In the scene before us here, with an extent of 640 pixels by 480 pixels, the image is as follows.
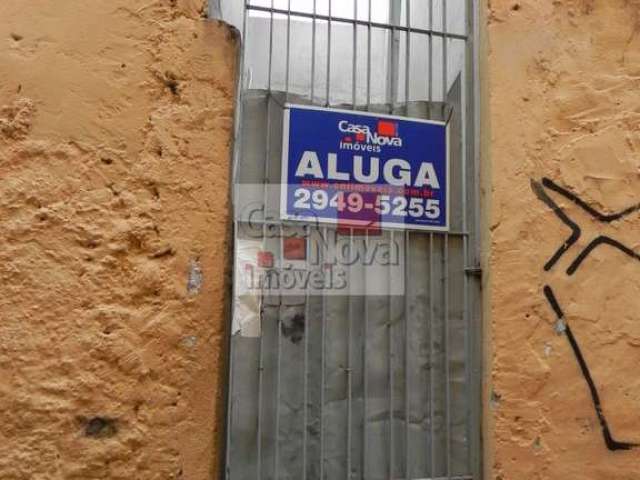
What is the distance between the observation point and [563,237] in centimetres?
262

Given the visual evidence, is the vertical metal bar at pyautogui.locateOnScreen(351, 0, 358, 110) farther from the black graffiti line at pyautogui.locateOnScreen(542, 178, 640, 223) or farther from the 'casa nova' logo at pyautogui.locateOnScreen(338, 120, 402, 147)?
the black graffiti line at pyautogui.locateOnScreen(542, 178, 640, 223)

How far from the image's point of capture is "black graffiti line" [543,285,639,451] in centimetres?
254

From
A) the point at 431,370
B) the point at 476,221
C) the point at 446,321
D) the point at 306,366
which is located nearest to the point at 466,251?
the point at 476,221

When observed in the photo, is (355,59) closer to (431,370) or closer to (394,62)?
(394,62)

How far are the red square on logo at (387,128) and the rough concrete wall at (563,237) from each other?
45 cm

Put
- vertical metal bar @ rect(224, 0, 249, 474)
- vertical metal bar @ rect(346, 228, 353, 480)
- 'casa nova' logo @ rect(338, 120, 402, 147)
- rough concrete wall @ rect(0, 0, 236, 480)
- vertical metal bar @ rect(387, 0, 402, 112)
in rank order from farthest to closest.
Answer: vertical metal bar @ rect(387, 0, 402, 112), 'casa nova' logo @ rect(338, 120, 402, 147), vertical metal bar @ rect(346, 228, 353, 480), vertical metal bar @ rect(224, 0, 249, 474), rough concrete wall @ rect(0, 0, 236, 480)

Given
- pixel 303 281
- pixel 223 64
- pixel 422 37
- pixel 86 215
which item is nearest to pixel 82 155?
pixel 86 215

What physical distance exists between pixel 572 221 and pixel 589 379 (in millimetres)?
721

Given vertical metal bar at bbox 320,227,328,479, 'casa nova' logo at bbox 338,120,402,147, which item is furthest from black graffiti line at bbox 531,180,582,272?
vertical metal bar at bbox 320,227,328,479

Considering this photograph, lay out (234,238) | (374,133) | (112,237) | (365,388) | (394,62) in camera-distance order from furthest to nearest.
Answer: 1. (394,62)
2. (374,133)
3. (365,388)
4. (234,238)
5. (112,237)

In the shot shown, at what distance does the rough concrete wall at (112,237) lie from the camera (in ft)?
6.80

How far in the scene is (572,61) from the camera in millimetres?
2740

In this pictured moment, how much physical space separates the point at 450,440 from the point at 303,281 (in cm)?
98

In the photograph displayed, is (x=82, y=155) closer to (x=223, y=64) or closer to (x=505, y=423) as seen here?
(x=223, y=64)
